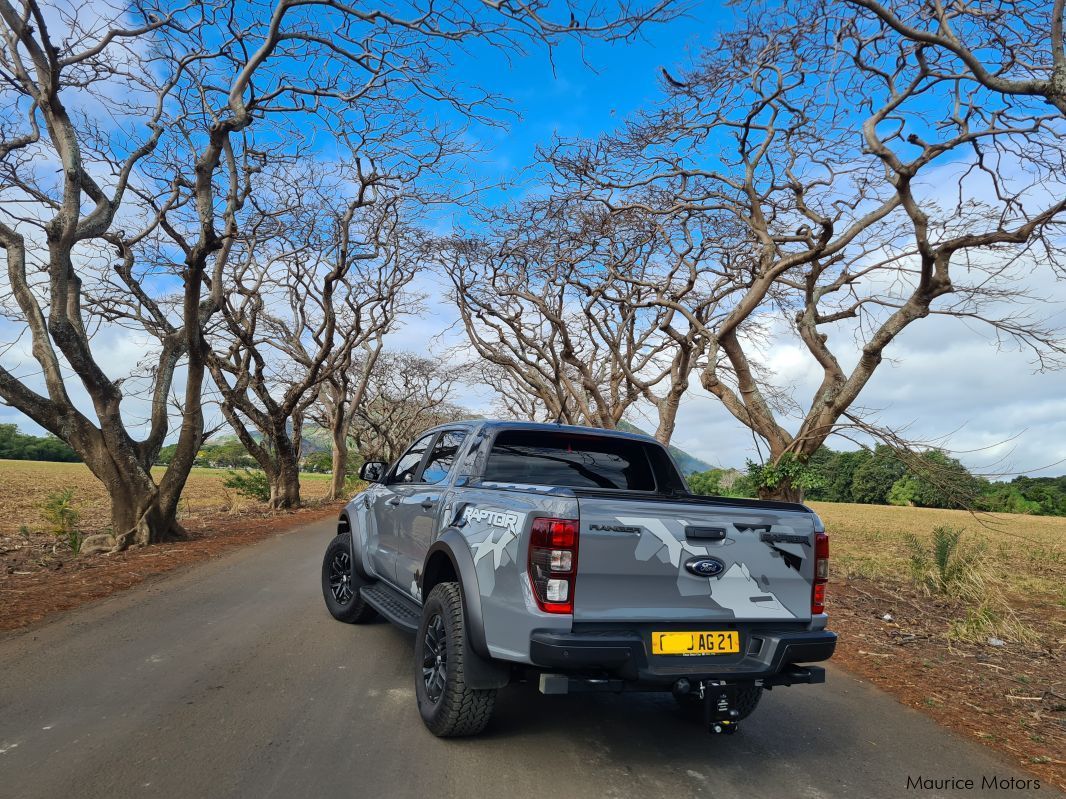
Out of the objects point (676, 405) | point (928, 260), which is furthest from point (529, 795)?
point (676, 405)

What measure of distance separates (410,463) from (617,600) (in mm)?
3109

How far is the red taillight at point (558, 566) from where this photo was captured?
339 cm

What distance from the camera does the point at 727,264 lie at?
17.8 metres

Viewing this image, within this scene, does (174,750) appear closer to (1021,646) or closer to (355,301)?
(1021,646)

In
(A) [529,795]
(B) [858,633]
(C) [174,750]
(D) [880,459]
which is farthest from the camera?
(D) [880,459]

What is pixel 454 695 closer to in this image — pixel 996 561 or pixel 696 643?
pixel 696 643

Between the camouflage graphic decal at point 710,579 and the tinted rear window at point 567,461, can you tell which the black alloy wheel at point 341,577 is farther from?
the camouflage graphic decal at point 710,579

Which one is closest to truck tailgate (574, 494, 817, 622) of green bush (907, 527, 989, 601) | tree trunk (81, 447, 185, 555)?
green bush (907, 527, 989, 601)

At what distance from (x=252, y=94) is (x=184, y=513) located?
43.7 feet

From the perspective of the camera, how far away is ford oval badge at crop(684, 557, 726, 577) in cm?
360

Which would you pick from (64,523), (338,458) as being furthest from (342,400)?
(64,523)

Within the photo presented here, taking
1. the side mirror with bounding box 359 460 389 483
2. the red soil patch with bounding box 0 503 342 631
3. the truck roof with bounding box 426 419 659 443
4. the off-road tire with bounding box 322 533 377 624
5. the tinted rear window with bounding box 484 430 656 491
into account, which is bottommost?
the red soil patch with bounding box 0 503 342 631

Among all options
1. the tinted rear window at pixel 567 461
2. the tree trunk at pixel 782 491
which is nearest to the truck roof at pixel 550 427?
the tinted rear window at pixel 567 461

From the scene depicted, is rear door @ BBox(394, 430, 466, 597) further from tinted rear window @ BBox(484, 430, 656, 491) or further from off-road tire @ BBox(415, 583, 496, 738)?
off-road tire @ BBox(415, 583, 496, 738)
